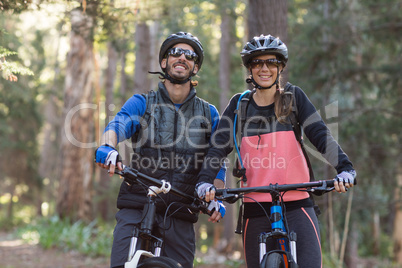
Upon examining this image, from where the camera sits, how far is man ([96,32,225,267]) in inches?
154

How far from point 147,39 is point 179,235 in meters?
12.5

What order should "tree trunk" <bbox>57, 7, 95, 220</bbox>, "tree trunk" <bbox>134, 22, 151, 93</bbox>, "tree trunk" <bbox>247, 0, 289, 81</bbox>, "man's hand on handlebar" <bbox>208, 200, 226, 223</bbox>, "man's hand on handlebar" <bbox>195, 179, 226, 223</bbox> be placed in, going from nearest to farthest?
"man's hand on handlebar" <bbox>195, 179, 226, 223</bbox>
"man's hand on handlebar" <bbox>208, 200, 226, 223</bbox>
"tree trunk" <bbox>247, 0, 289, 81</bbox>
"tree trunk" <bbox>57, 7, 95, 220</bbox>
"tree trunk" <bbox>134, 22, 151, 93</bbox>

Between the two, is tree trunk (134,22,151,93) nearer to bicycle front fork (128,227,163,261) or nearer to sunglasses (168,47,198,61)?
sunglasses (168,47,198,61)

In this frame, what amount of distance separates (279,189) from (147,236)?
1064 millimetres

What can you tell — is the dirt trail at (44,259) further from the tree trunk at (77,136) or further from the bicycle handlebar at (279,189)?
the bicycle handlebar at (279,189)

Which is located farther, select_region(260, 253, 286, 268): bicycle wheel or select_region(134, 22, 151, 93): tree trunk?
select_region(134, 22, 151, 93): tree trunk

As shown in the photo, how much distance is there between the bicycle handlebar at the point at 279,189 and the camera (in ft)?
11.2

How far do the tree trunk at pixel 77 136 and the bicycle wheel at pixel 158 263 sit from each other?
10.0 meters

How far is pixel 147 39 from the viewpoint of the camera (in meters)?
15.7

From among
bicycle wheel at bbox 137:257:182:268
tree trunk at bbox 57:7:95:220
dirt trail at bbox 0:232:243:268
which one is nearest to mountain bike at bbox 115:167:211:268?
bicycle wheel at bbox 137:257:182:268

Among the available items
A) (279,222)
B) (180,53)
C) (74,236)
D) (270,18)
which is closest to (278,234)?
(279,222)

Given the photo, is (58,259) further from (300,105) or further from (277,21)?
(300,105)

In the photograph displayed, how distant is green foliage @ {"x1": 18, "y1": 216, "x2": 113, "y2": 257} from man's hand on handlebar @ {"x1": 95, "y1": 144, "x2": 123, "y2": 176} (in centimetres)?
746

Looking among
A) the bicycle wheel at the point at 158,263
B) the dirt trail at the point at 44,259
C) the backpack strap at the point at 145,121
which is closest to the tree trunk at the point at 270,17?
the backpack strap at the point at 145,121
